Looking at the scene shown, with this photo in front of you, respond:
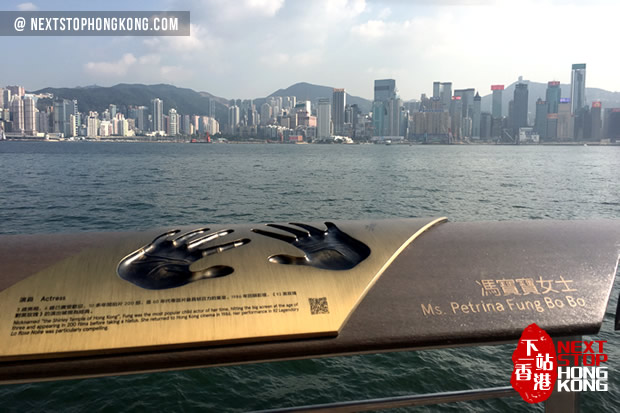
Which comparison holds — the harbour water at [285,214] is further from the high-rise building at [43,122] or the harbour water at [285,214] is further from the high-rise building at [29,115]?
the high-rise building at [43,122]

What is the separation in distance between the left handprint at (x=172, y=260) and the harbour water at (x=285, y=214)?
5360mm

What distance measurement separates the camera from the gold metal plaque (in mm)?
1629

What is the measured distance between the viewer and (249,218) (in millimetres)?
24172

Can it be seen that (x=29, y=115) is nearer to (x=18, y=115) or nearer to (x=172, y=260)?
(x=18, y=115)

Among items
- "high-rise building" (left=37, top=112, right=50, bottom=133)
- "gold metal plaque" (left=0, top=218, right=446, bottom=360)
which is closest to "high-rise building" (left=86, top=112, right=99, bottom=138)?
"high-rise building" (left=37, top=112, right=50, bottom=133)

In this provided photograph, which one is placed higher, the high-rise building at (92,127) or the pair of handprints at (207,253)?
the high-rise building at (92,127)

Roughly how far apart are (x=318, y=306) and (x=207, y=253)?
550 millimetres

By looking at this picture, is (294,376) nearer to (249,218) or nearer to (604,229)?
(604,229)

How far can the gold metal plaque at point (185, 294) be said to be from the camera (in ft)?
5.34

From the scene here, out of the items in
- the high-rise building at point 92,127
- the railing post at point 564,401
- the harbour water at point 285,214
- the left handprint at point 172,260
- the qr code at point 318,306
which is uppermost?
the high-rise building at point 92,127

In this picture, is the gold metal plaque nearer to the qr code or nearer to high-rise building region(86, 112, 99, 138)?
the qr code

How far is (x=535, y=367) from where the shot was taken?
1977mm

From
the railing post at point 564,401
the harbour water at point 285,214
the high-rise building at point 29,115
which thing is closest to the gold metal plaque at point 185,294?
the railing post at point 564,401

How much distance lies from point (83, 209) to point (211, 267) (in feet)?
91.1
